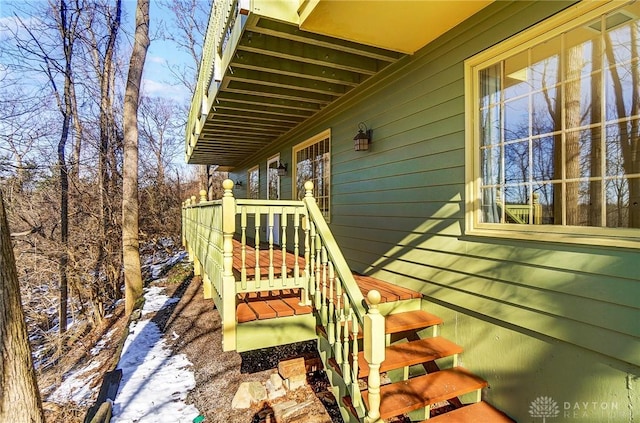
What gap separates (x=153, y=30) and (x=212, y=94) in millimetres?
10109

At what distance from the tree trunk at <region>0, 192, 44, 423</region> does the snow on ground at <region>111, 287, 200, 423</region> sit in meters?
1.07

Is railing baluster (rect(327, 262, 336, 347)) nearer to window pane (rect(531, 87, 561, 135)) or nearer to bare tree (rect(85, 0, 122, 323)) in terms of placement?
window pane (rect(531, 87, 561, 135))

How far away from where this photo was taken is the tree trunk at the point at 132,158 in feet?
28.2

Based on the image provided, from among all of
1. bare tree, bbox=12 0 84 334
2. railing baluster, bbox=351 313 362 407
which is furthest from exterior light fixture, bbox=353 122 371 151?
bare tree, bbox=12 0 84 334

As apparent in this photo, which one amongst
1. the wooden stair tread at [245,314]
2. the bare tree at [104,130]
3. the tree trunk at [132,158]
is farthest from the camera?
the bare tree at [104,130]

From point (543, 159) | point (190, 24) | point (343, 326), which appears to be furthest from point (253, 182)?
point (190, 24)

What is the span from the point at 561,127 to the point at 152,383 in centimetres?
532

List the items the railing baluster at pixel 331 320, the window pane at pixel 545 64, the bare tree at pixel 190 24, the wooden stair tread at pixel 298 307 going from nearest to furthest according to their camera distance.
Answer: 1. the window pane at pixel 545 64
2. the railing baluster at pixel 331 320
3. the wooden stair tread at pixel 298 307
4. the bare tree at pixel 190 24

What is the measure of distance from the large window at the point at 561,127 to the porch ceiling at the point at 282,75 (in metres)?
1.29

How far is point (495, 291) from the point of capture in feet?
8.45

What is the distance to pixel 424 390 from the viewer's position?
8.21 ft

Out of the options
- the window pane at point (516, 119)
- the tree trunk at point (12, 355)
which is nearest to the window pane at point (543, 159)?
the window pane at point (516, 119)

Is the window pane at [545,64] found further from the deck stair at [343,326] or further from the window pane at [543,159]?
the deck stair at [343,326]

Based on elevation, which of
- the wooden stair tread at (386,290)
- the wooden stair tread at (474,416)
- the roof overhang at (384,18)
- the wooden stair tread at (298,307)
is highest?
the roof overhang at (384,18)
